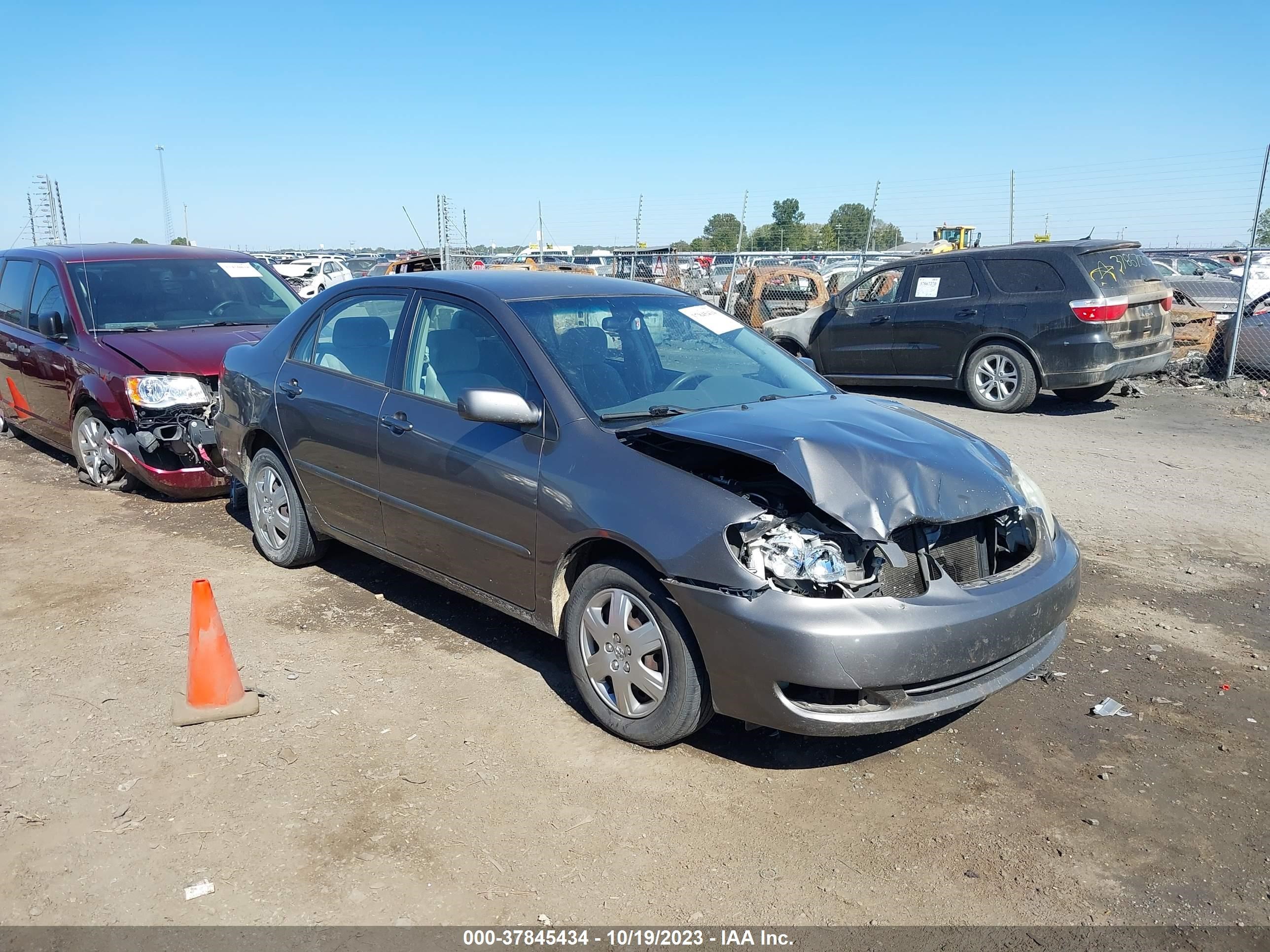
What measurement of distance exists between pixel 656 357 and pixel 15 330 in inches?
265

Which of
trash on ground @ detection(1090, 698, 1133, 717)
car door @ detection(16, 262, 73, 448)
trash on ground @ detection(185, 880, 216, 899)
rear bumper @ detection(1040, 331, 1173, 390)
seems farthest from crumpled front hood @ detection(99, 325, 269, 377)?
rear bumper @ detection(1040, 331, 1173, 390)

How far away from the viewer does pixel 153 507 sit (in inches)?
290

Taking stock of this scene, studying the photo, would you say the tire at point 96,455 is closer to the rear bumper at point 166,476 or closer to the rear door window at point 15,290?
the rear bumper at point 166,476

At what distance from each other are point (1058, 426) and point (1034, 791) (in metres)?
7.33

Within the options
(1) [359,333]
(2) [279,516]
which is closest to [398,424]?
(1) [359,333]

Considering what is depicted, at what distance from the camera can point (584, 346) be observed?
4402mm

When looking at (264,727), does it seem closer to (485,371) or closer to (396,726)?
(396,726)

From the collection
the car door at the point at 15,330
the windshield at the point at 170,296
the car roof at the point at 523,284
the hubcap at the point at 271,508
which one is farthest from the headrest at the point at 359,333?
the car door at the point at 15,330

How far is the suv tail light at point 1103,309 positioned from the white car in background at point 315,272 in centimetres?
2413

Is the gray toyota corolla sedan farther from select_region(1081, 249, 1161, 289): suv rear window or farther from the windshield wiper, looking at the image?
select_region(1081, 249, 1161, 289): suv rear window

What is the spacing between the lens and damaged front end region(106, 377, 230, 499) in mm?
7000

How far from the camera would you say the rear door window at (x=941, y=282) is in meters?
11.1

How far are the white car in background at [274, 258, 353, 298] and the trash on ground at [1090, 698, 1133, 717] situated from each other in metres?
28.4

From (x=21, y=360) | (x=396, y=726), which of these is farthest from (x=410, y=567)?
(x=21, y=360)
